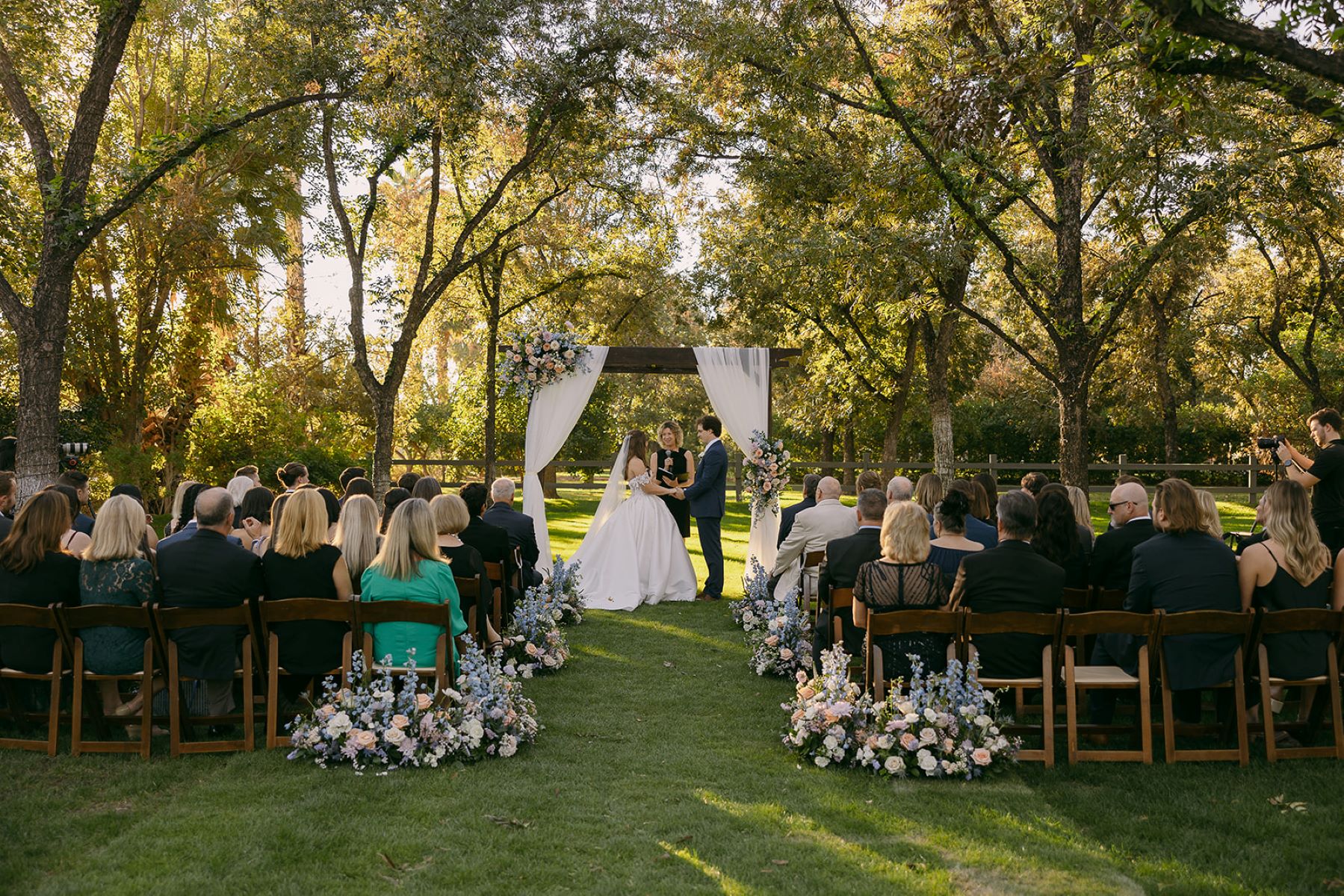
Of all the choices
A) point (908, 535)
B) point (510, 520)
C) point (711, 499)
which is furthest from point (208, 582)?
point (711, 499)

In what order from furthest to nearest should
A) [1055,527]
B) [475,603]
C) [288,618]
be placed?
[475,603], [1055,527], [288,618]

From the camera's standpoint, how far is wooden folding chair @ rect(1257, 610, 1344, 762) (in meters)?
5.08

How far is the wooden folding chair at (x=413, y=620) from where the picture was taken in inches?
207

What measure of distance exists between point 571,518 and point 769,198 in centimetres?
929

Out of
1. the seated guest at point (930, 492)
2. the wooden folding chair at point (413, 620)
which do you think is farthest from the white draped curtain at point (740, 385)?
the wooden folding chair at point (413, 620)

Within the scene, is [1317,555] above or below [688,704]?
above

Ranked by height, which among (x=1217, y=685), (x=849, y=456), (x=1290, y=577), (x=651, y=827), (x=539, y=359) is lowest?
(x=651, y=827)

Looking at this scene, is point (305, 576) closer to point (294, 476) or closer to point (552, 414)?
point (294, 476)

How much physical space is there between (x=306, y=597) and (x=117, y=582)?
999 millimetres

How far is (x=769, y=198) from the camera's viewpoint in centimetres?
1580

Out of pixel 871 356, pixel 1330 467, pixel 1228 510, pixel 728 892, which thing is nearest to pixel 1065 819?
pixel 728 892

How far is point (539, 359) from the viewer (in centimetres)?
1195

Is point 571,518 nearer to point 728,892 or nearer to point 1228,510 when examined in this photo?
point 1228,510

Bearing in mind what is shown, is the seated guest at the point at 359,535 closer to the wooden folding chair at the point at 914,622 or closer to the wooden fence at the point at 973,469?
the wooden folding chair at the point at 914,622
